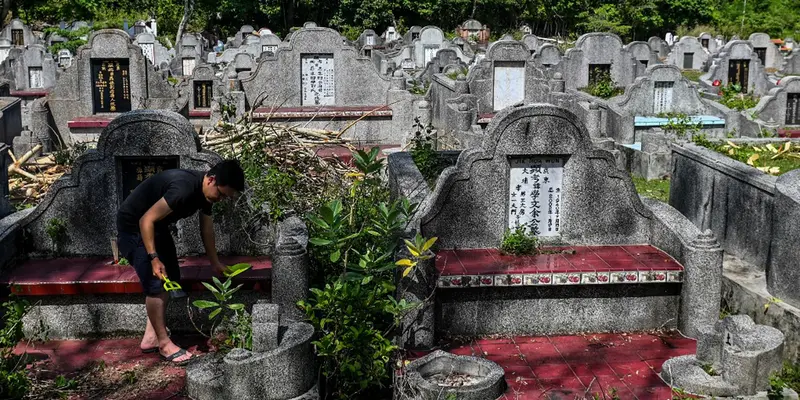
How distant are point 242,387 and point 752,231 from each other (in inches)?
221

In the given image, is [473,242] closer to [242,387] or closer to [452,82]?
[242,387]

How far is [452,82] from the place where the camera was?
18219 mm

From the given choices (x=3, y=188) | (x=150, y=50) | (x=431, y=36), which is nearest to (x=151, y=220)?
(x=3, y=188)

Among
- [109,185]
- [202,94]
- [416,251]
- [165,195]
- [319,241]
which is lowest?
[416,251]

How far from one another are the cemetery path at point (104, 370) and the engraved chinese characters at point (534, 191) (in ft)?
10.1

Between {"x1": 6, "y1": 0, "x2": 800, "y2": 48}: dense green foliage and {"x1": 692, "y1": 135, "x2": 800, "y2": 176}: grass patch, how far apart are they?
34608mm

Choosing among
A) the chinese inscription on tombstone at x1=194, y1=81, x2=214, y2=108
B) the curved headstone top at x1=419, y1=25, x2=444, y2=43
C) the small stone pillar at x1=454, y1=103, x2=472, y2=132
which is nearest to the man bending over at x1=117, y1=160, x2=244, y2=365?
the small stone pillar at x1=454, y1=103, x2=472, y2=132

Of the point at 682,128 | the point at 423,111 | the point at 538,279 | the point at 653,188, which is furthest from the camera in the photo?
the point at 423,111

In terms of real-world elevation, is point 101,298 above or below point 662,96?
below

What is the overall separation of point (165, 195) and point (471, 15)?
4447 cm

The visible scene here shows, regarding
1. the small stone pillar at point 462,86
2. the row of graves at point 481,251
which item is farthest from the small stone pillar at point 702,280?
the small stone pillar at point 462,86

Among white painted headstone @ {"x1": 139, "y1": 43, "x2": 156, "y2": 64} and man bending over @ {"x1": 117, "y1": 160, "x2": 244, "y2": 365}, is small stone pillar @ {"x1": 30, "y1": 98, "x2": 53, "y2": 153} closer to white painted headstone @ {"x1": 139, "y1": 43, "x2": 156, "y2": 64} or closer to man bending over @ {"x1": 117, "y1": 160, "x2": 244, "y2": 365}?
man bending over @ {"x1": 117, "y1": 160, "x2": 244, "y2": 365}

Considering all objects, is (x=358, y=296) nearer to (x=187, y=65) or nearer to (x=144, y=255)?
(x=144, y=255)

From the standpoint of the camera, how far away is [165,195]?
20.7 feet
